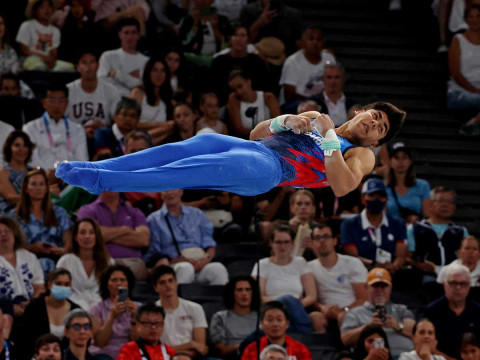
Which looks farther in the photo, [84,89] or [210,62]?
[210,62]

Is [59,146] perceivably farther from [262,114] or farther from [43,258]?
[262,114]

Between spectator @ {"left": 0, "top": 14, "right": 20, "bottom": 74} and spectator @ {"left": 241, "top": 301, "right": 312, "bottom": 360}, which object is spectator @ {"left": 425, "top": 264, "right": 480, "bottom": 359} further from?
spectator @ {"left": 0, "top": 14, "right": 20, "bottom": 74}

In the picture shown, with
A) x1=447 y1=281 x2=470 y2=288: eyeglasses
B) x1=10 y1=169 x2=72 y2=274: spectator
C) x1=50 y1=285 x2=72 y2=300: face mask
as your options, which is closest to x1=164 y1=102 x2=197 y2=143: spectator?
x1=10 y1=169 x2=72 y2=274: spectator

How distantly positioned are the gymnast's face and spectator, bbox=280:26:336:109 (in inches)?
Result: 178

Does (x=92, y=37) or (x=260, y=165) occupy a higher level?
(x=92, y=37)

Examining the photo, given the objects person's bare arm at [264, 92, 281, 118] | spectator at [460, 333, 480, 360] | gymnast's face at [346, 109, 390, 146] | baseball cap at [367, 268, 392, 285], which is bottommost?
spectator at [460, 333, 480, 360]

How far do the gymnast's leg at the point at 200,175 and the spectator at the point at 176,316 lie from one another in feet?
7.97

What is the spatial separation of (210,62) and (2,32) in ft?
7.30

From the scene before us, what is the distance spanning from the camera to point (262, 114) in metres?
10.6

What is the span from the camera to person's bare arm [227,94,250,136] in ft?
34.3

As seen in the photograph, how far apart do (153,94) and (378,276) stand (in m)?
3.14

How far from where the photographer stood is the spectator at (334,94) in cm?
1095

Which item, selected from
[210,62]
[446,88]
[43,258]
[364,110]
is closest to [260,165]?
[364,110]

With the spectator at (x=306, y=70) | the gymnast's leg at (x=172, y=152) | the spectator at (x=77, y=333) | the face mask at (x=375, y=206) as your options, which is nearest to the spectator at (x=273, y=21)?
the spectator at (x=306, y=70)
